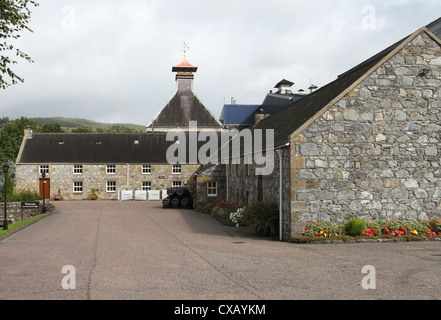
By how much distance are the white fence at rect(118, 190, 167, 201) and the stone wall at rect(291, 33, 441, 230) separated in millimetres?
30219

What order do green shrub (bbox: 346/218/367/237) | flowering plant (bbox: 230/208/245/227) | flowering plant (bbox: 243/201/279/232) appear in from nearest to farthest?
green shrub (bbox: 346/218/367/237)
flowering plant (bbox: 243/201/279/232)
flowering plant (bbox: 230/208/245/227)

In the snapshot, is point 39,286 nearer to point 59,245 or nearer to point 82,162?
point 59,245

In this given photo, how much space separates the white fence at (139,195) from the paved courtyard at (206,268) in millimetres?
25602

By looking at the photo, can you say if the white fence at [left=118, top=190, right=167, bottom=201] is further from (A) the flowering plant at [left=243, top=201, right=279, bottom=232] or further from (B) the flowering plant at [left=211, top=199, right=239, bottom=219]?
(A) the flowering plant at [left=243, top=201, right=279, bottom=232]

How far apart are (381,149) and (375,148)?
240 mm

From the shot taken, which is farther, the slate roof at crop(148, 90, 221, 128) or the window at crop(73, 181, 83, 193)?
the slate roof at crop(148, 90, 221, 128)

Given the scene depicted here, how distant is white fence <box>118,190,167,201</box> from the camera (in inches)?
1719

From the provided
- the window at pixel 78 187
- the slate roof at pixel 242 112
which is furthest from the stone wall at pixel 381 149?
the slate roof at pixel 242 112

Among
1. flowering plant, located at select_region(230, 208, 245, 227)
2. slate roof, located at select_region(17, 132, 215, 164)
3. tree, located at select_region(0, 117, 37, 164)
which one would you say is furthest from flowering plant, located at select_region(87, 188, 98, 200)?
tree, located at select_region(0, 117, 37, 164)

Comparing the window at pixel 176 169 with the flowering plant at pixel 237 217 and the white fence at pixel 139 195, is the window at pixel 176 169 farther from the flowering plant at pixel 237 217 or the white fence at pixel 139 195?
the flowering plant at pixel 237 217

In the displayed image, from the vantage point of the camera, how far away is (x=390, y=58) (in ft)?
52.9

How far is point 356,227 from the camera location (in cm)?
1512

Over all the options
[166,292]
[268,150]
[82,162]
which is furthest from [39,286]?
[82,162]

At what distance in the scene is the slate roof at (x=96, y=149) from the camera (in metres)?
45.6
